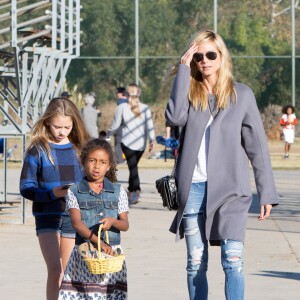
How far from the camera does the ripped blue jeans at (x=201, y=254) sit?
6555 mm

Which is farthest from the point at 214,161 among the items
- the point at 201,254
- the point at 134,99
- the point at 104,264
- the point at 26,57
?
the point at 134,99

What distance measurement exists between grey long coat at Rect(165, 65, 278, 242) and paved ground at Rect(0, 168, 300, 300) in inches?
80.1

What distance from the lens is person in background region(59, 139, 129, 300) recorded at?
6.23 m

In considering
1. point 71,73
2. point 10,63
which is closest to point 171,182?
point 10,63

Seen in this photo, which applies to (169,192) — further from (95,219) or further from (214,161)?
(95,219)

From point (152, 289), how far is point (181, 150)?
2.57 m

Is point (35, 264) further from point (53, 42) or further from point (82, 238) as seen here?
point (53, 42)

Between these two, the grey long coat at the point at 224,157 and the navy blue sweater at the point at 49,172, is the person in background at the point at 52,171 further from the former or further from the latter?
the grey long coat at the point at 224,157

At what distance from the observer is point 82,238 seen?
631cm

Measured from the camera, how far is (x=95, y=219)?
6.31m

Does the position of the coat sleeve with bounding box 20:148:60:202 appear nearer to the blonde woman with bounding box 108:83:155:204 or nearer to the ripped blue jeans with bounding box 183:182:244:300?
the ripped blue jeans with bounding box 183:182:244:300

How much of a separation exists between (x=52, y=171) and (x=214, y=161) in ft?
3.57

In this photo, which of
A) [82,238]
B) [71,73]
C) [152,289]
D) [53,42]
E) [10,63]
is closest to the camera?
[82,238]

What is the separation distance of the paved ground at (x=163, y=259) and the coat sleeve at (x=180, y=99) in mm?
2333
